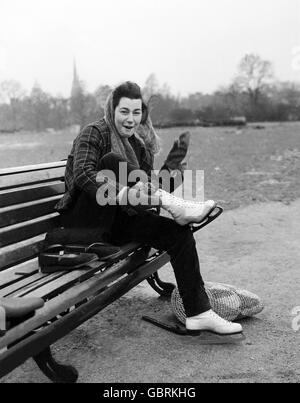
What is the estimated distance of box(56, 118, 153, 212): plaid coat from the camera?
321cm

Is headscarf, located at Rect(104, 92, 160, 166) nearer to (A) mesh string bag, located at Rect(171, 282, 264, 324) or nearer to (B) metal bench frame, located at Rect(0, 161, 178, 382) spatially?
(B) metal bench frame, located at Rect(0, 161, 178, 382)

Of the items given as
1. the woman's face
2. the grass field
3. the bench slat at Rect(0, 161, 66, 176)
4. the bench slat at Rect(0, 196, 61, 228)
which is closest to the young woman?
the woman's face

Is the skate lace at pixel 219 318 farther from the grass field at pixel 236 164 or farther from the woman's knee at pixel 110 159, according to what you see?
the grass field at pixel 236 164

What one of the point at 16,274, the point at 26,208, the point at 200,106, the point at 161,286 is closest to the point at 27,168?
the point at 26,208

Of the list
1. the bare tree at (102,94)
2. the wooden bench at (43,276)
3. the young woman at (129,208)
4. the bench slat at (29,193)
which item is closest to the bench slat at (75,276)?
the wooden bench at (43,276)

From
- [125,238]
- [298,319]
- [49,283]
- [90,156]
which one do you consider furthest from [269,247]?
[49,283]

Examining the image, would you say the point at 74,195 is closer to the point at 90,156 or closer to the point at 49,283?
the point at 90,156

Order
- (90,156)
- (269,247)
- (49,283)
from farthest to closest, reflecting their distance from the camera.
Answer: (269,247)
(90,156)
(49,283)

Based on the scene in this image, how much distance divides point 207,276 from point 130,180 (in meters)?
1.70

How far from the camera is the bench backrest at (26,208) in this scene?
10.1 ft

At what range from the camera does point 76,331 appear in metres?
3.56

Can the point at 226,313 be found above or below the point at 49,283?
below

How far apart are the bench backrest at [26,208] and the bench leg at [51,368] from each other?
0.53 metres

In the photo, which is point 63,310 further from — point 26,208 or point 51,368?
point 26,208
